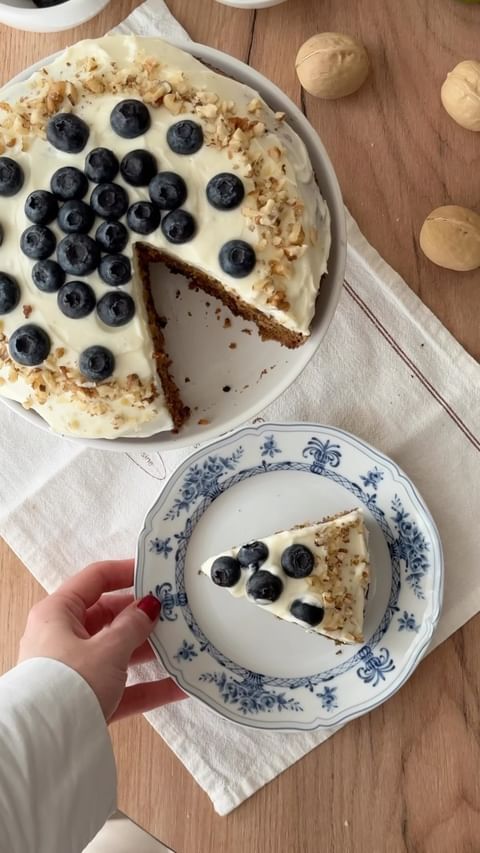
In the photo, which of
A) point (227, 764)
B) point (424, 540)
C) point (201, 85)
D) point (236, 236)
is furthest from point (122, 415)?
point (227, 764)

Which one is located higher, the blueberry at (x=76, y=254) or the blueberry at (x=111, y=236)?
the blueberry at (x=111, y=236)

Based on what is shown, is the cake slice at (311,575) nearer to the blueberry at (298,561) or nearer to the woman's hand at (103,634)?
the blueberry at (298,561)

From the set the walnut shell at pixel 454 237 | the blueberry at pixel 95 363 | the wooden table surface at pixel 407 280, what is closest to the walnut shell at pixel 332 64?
the wooden table surface at pixel 407 280

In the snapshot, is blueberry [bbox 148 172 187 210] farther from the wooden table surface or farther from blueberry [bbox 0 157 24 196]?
the wooden table surface

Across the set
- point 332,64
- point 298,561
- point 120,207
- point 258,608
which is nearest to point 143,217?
point 120,207

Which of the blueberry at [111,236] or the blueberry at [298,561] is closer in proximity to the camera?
the blueberry at [111,236]

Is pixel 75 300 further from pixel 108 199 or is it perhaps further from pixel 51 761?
pixel 51 761
